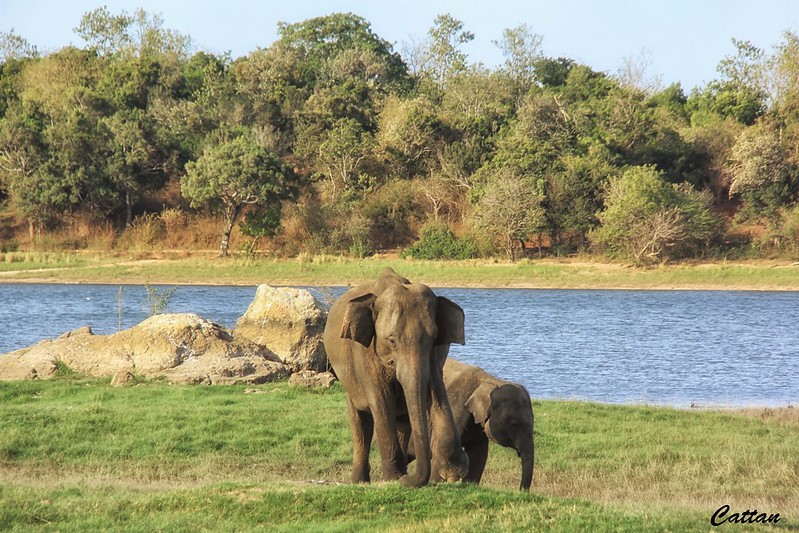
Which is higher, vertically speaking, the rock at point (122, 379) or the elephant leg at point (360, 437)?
the elephant leg at point (360, 437)

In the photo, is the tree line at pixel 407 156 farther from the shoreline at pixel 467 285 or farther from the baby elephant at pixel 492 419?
the baby elephant at pixel 492 419

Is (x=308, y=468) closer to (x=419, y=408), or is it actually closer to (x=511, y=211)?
(x=419, y=408)

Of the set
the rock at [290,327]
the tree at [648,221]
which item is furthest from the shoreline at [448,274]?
the rock at [290,327]

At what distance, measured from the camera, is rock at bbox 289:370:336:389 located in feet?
55.1

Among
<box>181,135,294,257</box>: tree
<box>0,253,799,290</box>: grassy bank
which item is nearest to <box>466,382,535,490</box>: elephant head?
<box>0,253,799,290</box>: grassy bank

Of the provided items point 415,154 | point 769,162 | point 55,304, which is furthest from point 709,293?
point 55,304

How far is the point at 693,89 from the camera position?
7756cm

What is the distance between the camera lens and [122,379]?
16938mm

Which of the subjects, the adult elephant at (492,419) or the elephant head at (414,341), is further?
the adult elephant at (492,419)

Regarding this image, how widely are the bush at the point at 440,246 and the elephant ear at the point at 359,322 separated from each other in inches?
1717

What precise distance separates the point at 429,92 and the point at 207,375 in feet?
190

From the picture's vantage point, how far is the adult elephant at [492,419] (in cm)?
970

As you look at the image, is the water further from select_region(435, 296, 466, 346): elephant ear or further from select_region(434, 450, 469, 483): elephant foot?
select_region(435, 296, 466, 346): elephant ear

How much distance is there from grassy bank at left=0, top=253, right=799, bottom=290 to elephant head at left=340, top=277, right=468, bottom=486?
124ft
